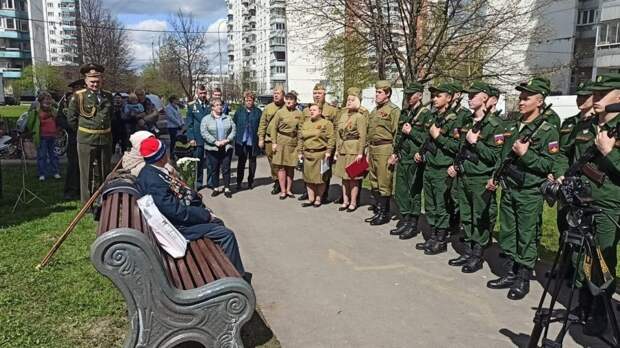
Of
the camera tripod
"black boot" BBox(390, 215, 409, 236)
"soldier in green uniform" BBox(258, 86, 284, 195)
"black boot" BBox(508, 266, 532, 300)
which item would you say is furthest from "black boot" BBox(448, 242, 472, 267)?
"soldier in green uniform" BBox(258, 86, 284, 195)

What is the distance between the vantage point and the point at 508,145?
4.75 meters

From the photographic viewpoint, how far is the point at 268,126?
8.96m

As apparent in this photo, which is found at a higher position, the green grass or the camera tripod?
the camera tripod

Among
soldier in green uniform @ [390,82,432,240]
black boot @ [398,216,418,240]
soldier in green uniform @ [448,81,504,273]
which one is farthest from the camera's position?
black boot @ [398,216,418,240]

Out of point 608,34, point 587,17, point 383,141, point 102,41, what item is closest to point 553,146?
point 383,141


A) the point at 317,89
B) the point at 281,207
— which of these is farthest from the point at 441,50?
the point at 281,207

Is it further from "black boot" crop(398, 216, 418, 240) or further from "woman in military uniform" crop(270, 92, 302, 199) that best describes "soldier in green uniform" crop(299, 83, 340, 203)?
"black boot" crop(398, 216, 418, 240)

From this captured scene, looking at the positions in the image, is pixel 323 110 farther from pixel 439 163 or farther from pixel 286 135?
pixel 439 163

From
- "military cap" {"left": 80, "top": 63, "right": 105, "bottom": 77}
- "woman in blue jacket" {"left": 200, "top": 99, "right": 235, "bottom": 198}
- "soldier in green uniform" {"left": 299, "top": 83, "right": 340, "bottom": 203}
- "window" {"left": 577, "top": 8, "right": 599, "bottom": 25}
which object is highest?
"window" {"left": 577, "top": 8, "right": 599, "bottom": 25}

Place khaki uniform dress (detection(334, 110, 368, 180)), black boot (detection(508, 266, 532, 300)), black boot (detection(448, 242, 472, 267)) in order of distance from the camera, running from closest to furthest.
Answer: black boot (detection(508, 266, 532, 300))
black boot (detection(448, 242, 472, 267))
khaki uniform dress (detection(334, 110, 368, 180))

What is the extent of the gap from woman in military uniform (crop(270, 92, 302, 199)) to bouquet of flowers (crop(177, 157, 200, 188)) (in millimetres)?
1373

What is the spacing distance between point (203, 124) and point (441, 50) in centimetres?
586

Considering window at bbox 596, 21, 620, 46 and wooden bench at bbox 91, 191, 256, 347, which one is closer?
wooden bench at bbox 91, 191, 256, 347

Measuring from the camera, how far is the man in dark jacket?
371 inches
